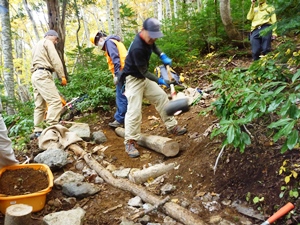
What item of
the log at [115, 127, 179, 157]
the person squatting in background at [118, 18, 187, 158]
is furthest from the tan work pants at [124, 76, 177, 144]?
the log at [115, 127, 179, 157]

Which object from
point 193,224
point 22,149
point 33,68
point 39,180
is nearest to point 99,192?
point 39,180

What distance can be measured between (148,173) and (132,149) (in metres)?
0.92

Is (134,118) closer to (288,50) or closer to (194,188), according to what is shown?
(194,188)

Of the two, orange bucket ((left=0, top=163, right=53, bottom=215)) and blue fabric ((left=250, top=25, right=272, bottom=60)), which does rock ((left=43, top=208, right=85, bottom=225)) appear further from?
blue fabric ((left=250, top=25, right=272, bottom=60))

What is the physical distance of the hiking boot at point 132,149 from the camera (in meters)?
4.69

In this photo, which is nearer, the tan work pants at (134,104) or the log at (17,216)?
the log at (17,216)

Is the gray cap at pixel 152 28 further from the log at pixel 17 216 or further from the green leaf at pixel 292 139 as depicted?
the log at pixel 17 216

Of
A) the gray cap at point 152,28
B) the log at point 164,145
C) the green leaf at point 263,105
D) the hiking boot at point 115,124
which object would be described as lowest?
the hiking boot at point 115,124

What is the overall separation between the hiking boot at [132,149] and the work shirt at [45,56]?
2.54 m

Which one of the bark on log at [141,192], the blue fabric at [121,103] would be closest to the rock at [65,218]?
the bark on log at [141,192]

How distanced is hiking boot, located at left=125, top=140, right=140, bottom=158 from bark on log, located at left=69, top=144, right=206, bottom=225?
0.56 m

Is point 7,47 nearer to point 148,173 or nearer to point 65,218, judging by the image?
point 148,173

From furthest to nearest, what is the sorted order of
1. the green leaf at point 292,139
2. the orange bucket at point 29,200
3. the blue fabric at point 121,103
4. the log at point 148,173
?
the blue fabric at point 121,103
the log at point 148,173
the orange bucket at point 29,200
the green leaf at point 292,139

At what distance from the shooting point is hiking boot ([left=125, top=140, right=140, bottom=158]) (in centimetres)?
469
